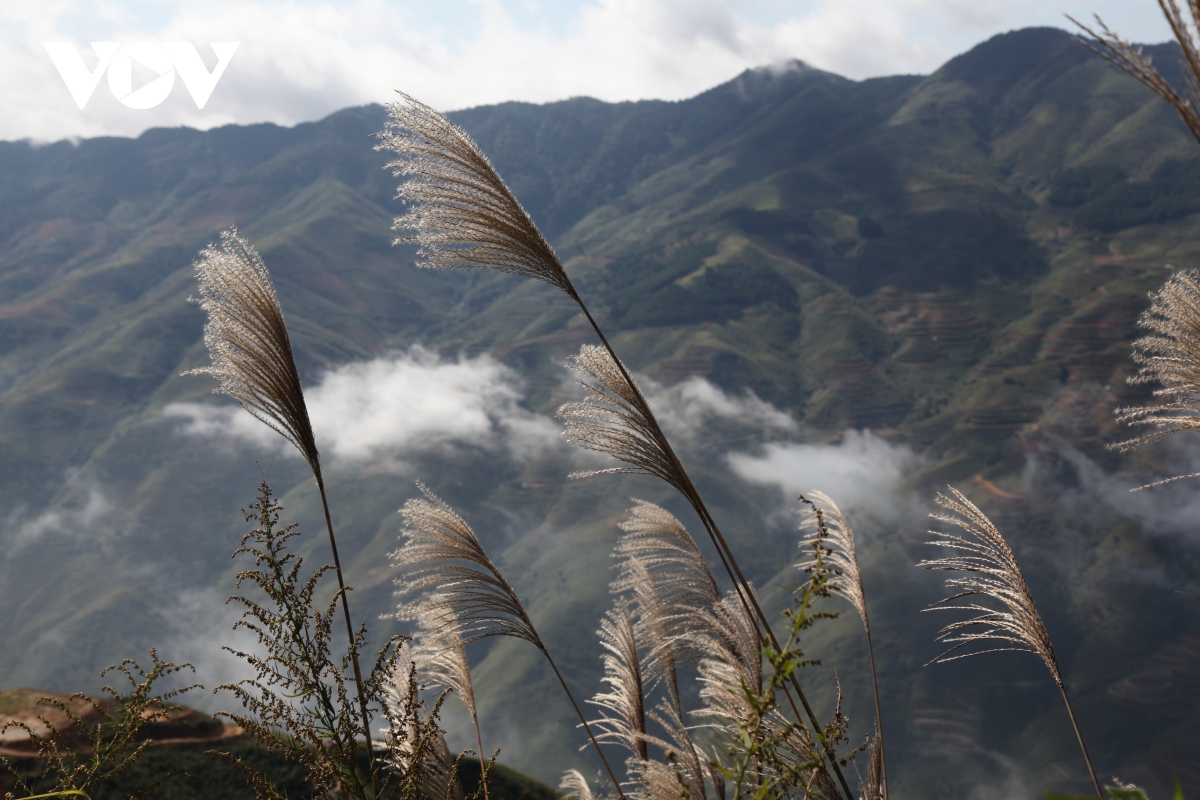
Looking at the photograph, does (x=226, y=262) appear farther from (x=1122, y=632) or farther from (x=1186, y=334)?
(x=1122, y=632)

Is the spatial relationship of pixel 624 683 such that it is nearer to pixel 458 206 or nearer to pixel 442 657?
pixel 442 657

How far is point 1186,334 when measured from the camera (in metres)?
2.99

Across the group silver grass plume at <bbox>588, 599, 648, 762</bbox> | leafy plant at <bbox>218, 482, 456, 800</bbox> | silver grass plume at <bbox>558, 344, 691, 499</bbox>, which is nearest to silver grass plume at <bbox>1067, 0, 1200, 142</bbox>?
silver grass plume at <bbox>558, 344, 691, 499</bbox>

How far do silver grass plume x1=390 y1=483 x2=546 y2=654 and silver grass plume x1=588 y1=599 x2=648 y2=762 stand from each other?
1331mm

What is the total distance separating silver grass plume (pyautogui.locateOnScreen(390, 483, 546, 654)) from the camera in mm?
3449

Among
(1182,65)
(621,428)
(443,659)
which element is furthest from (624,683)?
(1182,65)

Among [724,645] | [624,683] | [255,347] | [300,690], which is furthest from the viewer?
[624,683]

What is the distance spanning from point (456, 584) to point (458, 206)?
1.63 meters

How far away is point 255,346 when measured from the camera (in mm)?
2641

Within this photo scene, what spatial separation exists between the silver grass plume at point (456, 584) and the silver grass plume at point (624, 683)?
1171 millimetres

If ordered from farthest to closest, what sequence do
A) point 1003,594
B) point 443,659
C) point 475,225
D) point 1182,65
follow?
1. point 443,659
2. point 1003,594
3. point 475,225
4. point 1182,65

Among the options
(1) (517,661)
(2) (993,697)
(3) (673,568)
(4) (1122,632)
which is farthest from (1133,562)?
(3) (673,568)

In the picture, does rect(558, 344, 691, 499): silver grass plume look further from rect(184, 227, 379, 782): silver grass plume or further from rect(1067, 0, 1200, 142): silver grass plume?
rect(1067, 0, 1200, 142): silver grass plume

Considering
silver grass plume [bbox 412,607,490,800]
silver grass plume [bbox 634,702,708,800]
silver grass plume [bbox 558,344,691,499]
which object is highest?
silver grass plume [bbox 558,344,691,499]
